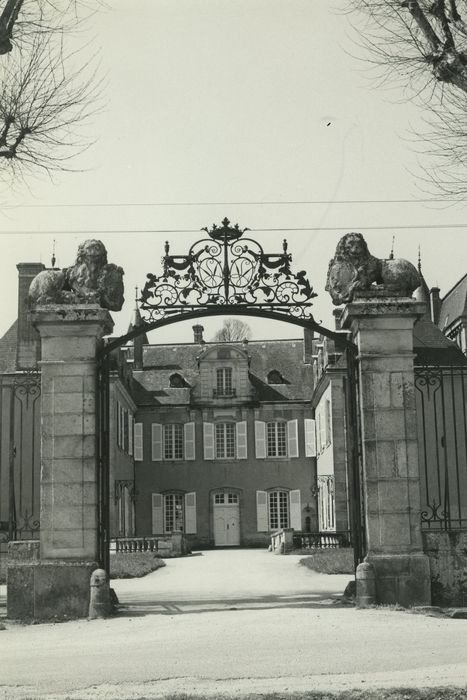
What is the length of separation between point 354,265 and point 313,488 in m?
29.5

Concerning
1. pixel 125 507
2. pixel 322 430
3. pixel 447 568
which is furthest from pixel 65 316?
pixel 322 430

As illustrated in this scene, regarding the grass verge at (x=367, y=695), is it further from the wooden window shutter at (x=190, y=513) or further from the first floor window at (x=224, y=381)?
the first floor window at (x=224, y=381)

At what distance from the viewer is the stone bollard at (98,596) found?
9.55 meters

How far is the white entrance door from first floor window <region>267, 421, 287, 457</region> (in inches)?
103

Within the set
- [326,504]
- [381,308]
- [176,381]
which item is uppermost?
[176,381]

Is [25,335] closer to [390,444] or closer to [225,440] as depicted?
[225,440]

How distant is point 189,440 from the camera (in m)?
40.1

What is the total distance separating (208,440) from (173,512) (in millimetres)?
3291

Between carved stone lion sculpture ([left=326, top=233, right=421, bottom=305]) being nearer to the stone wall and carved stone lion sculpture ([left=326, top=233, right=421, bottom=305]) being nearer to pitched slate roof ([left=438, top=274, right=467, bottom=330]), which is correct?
the stone wall

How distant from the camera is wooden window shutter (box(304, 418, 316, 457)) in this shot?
130ft

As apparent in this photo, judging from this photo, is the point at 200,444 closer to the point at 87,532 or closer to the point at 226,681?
the point at 87,532

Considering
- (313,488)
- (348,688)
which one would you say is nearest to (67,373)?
(348,688)

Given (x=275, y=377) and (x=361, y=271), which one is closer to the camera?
(x=361, y=271)

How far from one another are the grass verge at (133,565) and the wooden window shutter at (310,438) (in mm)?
15402
